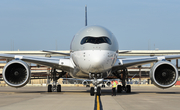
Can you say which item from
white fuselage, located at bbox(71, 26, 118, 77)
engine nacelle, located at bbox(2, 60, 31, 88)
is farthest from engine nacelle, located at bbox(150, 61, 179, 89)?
engine nacelle, located at bbox(2, 60, 31, 88)

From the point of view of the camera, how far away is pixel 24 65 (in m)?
18.5

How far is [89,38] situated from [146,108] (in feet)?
24.0

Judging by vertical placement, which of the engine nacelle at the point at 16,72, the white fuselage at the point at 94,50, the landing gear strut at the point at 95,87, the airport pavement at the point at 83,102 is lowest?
the airport pavement at the point at 83,102

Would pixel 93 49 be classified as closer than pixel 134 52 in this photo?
Yes

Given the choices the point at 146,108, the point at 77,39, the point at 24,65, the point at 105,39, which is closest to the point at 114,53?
the point at 105,39

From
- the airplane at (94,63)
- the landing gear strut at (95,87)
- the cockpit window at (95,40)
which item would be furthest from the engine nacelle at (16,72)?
the cockpit window at (95,40)

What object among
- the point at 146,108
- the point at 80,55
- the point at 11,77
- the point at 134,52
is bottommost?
the point at 146,108

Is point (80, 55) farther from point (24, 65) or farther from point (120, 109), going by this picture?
point (120, 109)

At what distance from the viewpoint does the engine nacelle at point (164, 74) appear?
18344 mm

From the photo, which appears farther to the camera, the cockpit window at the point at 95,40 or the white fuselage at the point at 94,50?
the cockpit window at the point at 95,40

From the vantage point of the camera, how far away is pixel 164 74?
61.1ft

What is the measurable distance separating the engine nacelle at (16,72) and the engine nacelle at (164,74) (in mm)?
7979

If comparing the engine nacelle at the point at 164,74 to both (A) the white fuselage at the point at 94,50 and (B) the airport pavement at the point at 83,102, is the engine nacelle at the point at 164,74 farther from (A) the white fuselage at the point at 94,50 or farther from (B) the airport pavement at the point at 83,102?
(A) the white fuselage at the point at 94,50

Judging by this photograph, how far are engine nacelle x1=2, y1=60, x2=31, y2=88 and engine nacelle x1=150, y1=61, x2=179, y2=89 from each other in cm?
798
